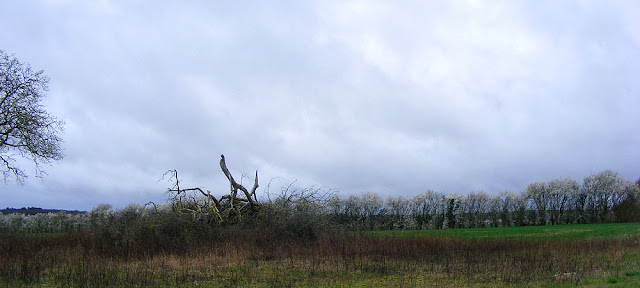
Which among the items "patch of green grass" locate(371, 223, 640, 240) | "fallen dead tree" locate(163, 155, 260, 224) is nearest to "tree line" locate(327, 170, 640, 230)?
"patch of green grass" locate(371, 223, 640, 240)

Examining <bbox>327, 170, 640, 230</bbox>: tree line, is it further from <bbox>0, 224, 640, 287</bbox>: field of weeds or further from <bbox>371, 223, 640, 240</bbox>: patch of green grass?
<bbox>0, 224, 640, 287</bbox>: field of weeds

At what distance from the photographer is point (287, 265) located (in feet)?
45.9

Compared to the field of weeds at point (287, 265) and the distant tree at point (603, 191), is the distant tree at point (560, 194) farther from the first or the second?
the field of weeds at point (287, 265)

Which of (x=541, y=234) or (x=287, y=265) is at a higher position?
(x=287, y=265)

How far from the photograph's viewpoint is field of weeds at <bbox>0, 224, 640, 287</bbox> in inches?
423

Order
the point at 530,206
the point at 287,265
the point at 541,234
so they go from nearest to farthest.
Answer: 1. the point at 287,265
2. the point at 541,234
3. the point at 530,206

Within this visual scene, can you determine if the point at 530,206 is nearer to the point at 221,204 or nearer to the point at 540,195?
the point at 540,195

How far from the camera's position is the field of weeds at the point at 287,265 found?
35.2 ft

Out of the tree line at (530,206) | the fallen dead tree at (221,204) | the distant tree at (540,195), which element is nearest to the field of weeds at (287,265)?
the fallen dead tree at (221,204)

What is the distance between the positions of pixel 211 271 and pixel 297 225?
27.4 feet

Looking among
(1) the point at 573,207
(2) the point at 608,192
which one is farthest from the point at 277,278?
(2) the point at 608,192

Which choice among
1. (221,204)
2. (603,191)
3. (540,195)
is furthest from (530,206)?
(221,204)

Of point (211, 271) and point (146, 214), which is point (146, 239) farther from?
point (211, 271)

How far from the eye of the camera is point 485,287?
1029 centimetres
